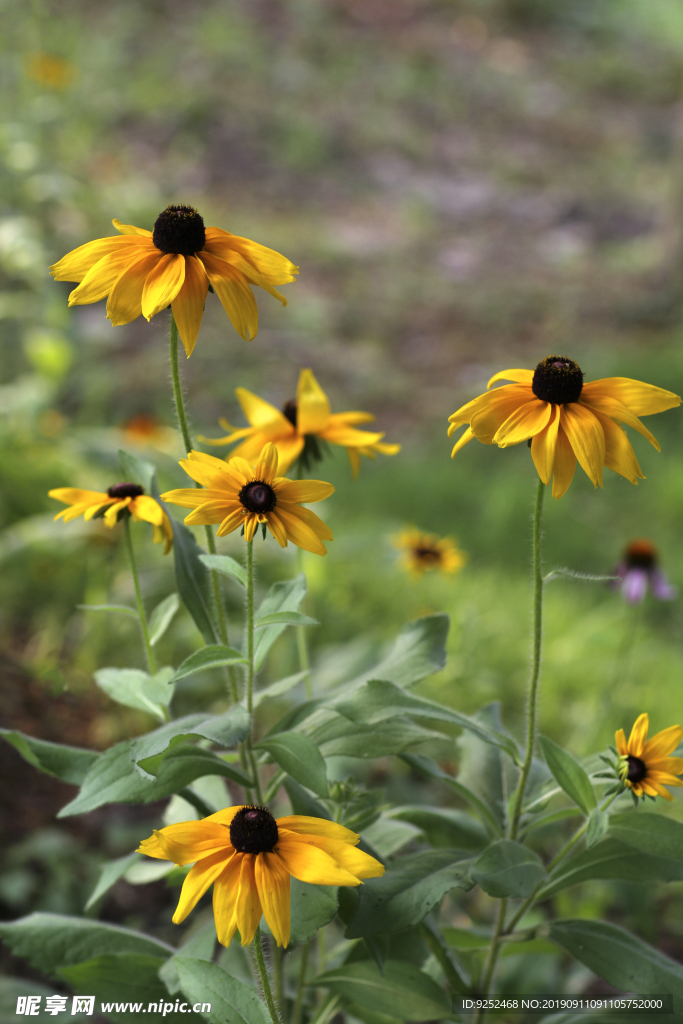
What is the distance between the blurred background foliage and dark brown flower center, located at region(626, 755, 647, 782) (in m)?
0.77

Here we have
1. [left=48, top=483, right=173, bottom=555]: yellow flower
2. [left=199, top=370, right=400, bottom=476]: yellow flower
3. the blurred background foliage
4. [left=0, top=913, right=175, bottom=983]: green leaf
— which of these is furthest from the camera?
the blurred background foliage

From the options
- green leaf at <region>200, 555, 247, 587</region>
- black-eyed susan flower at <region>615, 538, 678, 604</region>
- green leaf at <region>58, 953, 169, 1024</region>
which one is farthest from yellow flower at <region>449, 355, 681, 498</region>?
black-eyed susan flower at <region>615, 538, 678, 604</region>

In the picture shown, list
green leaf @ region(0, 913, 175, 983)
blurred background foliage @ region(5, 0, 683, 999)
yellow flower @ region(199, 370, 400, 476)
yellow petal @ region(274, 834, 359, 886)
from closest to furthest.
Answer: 1. yellow petal @ region(274, 834, 359, 886)
2. green leaf @ region(0, 913, 175, 983)
3. yellow flower @ region(199, 370, 400, 476)
4. blurred background foliage @ region(5, 0, 683, 999)

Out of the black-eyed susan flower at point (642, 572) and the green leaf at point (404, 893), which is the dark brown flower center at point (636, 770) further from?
the black-eyed susan flower at point (642, 572)

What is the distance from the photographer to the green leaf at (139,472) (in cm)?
100

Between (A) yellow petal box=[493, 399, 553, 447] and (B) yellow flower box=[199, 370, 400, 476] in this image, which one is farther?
(B) yellow flower box=[199, 370, 400, 476]

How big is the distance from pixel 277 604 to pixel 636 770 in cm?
42

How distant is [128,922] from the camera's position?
1.70 metres

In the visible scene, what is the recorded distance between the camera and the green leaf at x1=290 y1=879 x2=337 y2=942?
0.81 metres

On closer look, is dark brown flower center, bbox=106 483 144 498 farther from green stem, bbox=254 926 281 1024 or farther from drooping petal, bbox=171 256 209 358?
green stem, bbox=254 926 281 1024

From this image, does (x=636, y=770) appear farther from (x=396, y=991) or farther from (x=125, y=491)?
(x=125, y=491)

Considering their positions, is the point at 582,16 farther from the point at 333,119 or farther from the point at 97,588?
the point at 97,588

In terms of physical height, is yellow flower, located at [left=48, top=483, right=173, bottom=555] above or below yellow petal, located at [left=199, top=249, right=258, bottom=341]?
below

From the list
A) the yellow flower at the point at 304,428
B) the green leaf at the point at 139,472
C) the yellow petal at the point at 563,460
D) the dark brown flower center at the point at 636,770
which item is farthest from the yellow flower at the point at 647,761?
the green leaf at the point at 139,472
